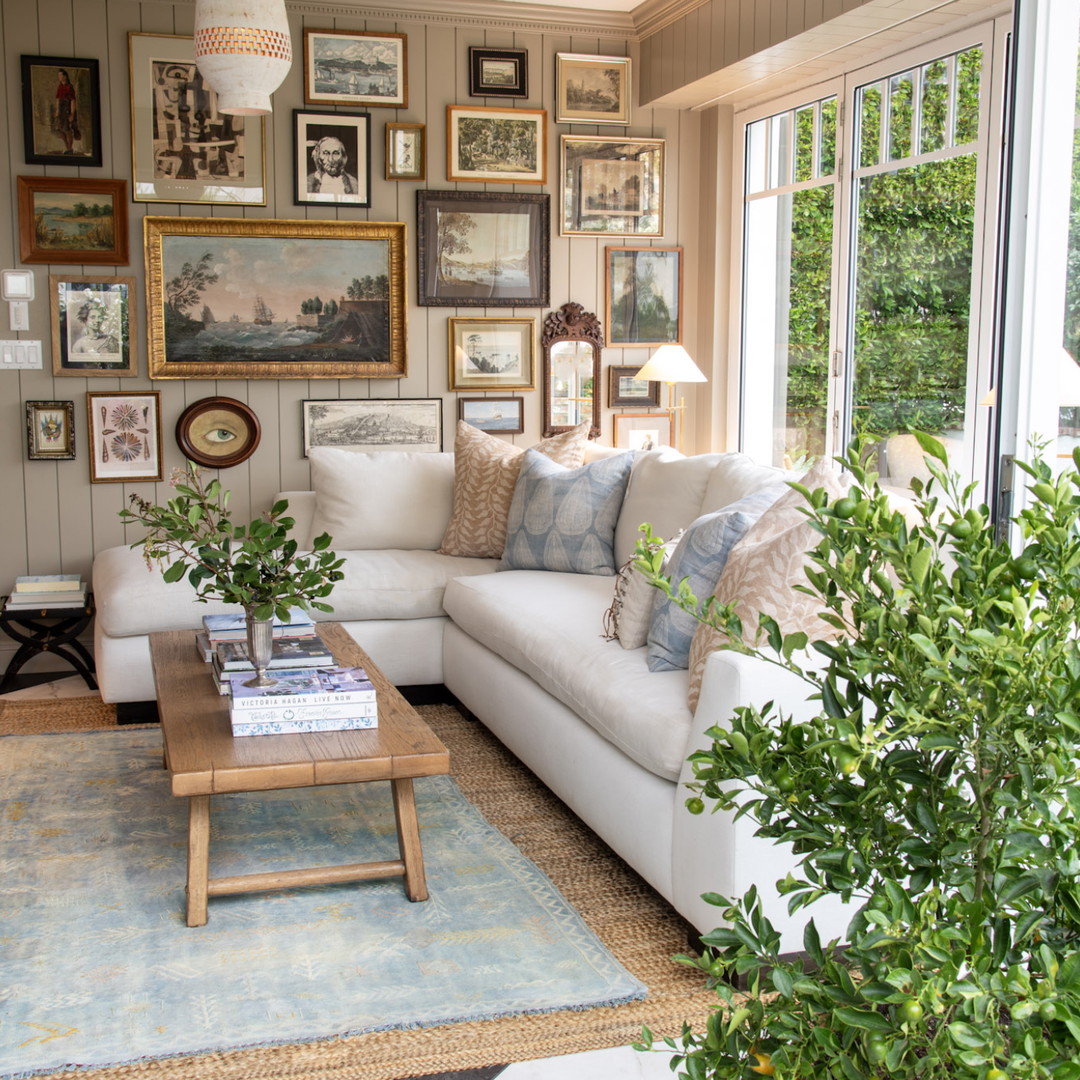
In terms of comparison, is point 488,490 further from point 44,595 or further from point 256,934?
point 256,934

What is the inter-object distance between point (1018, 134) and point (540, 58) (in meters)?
4.16

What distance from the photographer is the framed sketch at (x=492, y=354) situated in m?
5.55

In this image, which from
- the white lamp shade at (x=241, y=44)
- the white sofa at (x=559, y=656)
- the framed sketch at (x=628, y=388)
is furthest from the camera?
the framed sketch at (x=628, y=388)

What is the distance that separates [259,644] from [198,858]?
58 cm

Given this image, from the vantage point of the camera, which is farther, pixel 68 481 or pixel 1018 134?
pixel 68 481

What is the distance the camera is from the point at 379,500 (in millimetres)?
4930

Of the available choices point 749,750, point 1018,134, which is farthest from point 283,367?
point 749,750

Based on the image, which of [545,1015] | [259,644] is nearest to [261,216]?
[259,644]

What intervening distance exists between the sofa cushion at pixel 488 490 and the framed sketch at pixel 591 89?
5.31 ft

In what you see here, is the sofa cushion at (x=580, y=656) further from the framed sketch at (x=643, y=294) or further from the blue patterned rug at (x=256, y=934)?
Result: the framed sketch at (x=643, y=294)

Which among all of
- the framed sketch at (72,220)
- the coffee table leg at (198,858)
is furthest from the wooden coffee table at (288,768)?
the framed sketch at (72,220)

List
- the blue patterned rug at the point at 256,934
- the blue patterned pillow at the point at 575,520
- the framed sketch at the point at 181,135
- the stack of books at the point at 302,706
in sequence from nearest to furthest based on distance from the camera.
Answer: the blue patterned rug at the point at 256,934 → the stack of books at the point at 302,706 → the blue patterned pillow at the point at 575,520 → the framed sketch at the point at 181,135

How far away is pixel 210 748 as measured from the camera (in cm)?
269

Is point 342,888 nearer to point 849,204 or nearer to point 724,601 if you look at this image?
point 724,601
